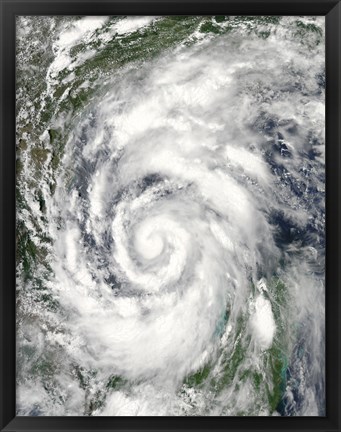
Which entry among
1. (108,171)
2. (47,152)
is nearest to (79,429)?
(108,171)

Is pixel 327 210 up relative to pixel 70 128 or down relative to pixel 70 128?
down

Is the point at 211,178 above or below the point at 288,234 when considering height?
above

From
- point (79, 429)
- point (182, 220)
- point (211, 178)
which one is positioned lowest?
point (79, 429)
